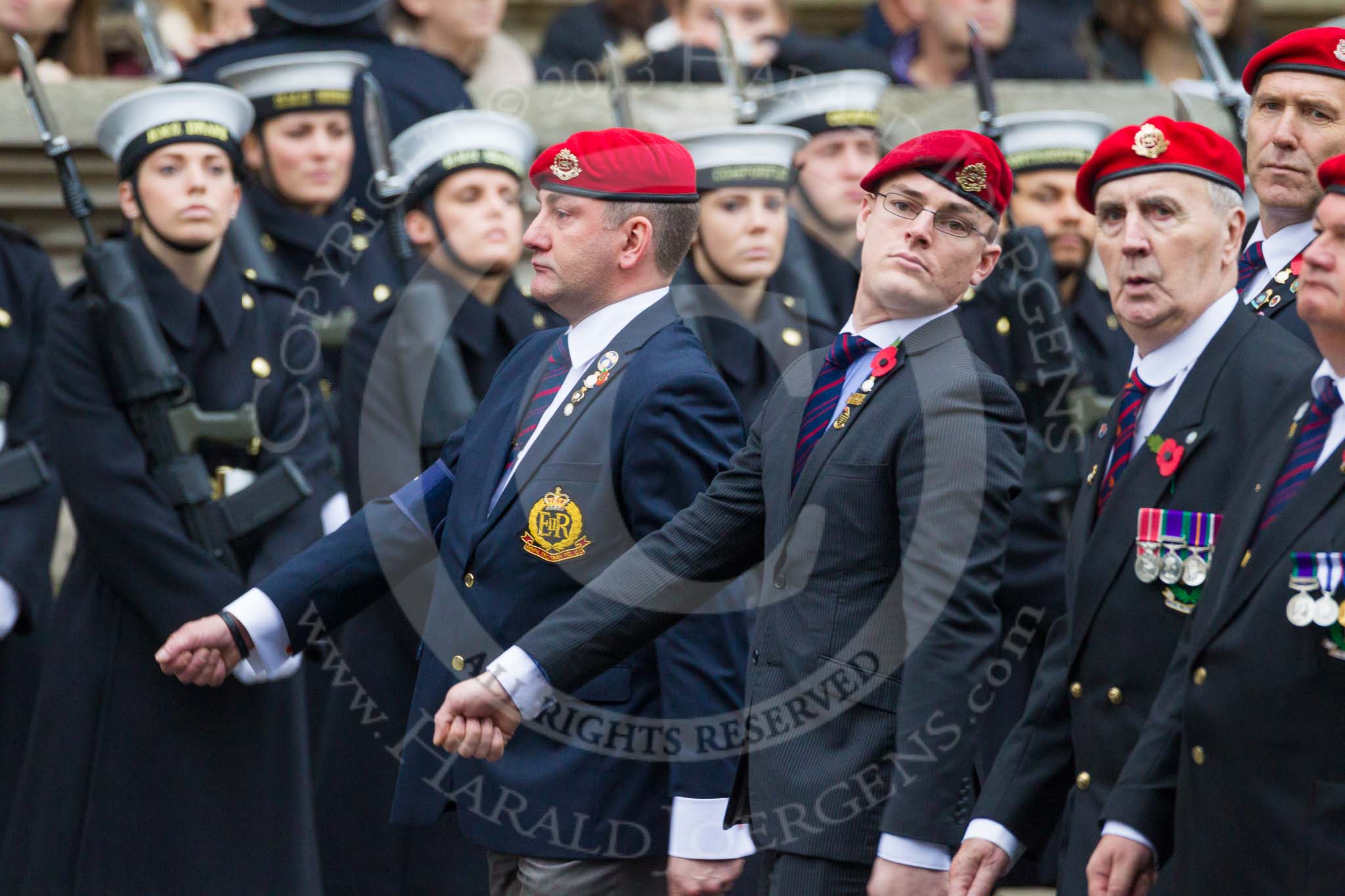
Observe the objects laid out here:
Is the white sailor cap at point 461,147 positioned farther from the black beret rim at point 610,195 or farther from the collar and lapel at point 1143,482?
the collar and lapel at point 1143,482

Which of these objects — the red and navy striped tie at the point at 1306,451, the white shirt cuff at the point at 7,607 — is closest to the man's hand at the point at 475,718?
the red and navy striped tie at the point at 1306,451

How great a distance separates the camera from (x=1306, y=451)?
2963 millimetres

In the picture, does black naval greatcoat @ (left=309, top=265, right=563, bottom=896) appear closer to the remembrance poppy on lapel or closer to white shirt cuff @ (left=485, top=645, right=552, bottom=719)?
white shirt cuff @ (left=485, top=645, right=552, bottom=719)

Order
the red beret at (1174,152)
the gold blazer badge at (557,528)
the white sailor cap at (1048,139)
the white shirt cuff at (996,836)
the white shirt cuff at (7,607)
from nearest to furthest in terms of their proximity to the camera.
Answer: the white shirt cuff at (996,836)
the red beret at (1174,152)
the gold blazer badge at (557,528)
the white shirt cuff at (7,607)
the white sailor cap at (1048,139)

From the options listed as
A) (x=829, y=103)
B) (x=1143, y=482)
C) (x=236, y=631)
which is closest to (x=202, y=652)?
(x=236, y=631)

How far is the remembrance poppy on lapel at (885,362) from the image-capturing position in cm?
352

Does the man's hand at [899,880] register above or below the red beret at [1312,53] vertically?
below

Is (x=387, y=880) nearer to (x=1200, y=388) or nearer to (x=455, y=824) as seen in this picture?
(x=455, y=824)

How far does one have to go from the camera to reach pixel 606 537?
12.6 ft

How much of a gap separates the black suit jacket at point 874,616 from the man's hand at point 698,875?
17 cm

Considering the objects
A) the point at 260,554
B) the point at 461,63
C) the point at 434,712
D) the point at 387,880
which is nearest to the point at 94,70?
the point at 461,63

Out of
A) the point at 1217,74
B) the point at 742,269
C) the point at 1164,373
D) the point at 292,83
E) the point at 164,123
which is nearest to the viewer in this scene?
the point at 1164,373

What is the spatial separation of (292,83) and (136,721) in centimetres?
215

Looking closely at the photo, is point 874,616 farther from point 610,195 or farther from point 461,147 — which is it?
point 461,147
